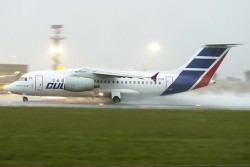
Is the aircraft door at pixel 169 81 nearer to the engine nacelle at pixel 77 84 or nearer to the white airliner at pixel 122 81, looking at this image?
the white airliner at pixel 122 81

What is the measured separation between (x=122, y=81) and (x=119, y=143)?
79.1 feet

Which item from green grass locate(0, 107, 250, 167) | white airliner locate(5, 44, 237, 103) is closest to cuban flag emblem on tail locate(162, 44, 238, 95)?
white airliner locate(5, 44, 237, 103)

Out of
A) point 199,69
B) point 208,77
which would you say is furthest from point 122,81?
point 208,77

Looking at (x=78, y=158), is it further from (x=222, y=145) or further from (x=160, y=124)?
(x=160, y=124)

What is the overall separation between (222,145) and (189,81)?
2415 centimetres

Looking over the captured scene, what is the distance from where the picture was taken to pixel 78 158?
924 cm

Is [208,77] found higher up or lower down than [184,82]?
higher up

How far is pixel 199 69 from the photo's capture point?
1400 inches

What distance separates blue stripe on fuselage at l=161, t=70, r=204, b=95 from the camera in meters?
35.3

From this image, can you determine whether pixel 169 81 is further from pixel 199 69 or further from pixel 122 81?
pixel 122 81

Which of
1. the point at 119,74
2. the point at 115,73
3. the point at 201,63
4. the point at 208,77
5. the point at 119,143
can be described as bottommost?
the point at 119,143

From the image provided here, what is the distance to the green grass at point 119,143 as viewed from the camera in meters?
9.18

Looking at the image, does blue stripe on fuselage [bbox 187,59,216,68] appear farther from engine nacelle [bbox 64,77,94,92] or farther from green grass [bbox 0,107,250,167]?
green grass [bbox 0,107,250,167]

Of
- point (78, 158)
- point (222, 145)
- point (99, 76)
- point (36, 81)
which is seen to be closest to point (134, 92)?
point (99, 76)
